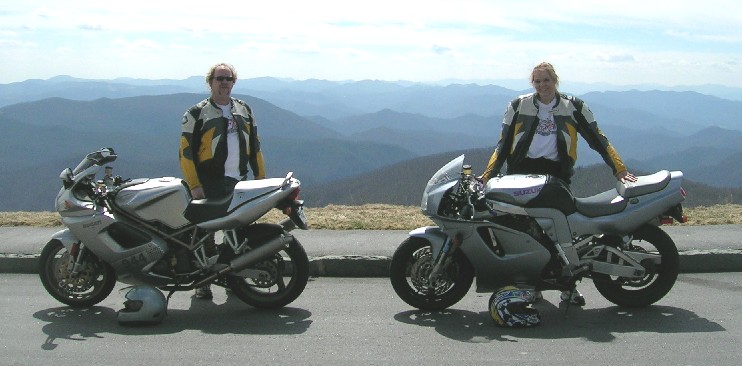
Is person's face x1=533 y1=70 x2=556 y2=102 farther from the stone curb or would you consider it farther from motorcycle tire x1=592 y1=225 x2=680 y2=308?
the stone curb

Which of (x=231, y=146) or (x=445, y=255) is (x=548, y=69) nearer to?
(x=445, y=255)

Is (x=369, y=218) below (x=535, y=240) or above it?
below

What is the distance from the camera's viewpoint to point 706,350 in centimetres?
511

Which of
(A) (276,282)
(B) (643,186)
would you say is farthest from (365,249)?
(B) (643,186)

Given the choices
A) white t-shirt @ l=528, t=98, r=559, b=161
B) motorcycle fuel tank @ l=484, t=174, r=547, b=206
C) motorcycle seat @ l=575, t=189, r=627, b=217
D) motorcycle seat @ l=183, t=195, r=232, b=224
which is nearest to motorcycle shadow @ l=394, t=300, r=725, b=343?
motorcycle seat @ l=575, t=189, r=627, b=217

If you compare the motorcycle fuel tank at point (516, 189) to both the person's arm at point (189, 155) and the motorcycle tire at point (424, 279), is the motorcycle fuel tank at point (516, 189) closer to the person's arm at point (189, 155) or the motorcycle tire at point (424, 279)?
the motorcycle tire at point (424, 279)

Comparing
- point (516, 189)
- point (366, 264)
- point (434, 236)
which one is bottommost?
point (366, 264)

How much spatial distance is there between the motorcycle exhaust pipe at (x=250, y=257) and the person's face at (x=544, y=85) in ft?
8.14

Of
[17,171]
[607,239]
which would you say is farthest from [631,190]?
[17,171]

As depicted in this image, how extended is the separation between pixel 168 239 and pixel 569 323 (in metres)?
3.29

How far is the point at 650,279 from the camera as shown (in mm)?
6168

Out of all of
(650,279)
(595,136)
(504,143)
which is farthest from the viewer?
(504,143)

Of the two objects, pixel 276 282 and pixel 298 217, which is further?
pixel 276 282

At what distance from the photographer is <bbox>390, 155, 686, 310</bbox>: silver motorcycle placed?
237 inches
